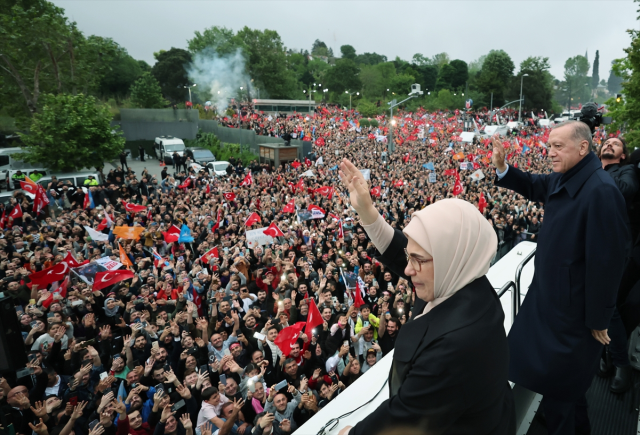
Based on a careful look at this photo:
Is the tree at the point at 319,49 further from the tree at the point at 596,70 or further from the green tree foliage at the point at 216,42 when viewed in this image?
the tree at the point at 596,70

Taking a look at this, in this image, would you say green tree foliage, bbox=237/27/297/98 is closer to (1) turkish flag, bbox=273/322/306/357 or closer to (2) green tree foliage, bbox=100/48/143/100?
(2) green tree foliage, bbox=100/48/143/100

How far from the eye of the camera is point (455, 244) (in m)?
1.30

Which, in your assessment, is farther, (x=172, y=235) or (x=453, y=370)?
(x=172, y=235)

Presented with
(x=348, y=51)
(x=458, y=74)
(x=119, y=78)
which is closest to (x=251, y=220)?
(x=119, y=78)

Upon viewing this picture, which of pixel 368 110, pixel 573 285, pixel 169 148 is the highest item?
pixel 368 110

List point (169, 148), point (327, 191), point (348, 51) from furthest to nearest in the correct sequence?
point (348, 51), point (169, 148), point (327, 191)

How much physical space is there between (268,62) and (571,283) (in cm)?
6613

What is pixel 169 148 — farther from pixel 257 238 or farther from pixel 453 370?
pixel 453 370

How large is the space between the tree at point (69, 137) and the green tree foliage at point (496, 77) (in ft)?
214

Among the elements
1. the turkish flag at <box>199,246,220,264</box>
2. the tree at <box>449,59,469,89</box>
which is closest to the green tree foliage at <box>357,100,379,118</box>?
the tree at <box>449,59,469,89</box>

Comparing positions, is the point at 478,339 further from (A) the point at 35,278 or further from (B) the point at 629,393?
(A) the point at 35,278

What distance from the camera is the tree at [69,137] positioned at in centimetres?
1856

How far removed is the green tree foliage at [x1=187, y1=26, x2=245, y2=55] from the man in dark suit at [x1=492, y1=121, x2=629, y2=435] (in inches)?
2540

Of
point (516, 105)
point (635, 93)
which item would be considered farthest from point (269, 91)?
point (635, 93)
